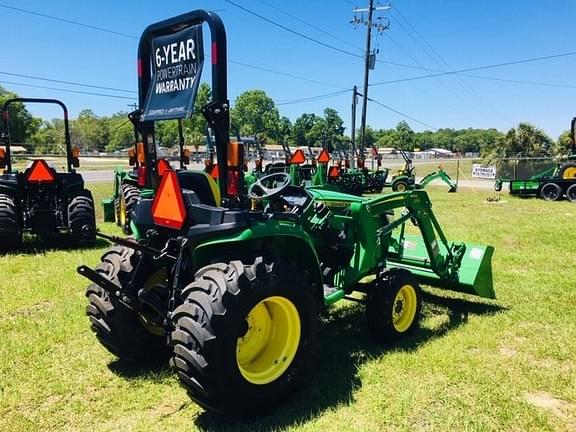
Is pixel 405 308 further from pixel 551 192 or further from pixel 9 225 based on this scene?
pixel 551 192

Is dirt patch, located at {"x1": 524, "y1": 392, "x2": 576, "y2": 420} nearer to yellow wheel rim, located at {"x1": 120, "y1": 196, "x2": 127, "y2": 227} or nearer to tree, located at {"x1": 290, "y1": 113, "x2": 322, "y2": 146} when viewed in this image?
yellow wheel rim, located at {"x1": 120, "y1": 196, "x2": 127, "y2": 227}

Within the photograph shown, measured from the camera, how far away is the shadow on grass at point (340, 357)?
10.1 feet

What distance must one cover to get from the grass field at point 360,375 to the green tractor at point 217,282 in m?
0.29

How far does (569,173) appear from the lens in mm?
17422

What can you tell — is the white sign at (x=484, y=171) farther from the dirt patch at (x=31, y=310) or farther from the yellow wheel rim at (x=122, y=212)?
the dirt patch at (x=31, y=310)

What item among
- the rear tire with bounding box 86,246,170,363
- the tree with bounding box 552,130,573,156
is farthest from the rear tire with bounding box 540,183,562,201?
the tree with bounding box 552,130,573,156

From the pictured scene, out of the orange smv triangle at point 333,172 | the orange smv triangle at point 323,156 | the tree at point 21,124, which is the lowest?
the orange smv triangle at point 333,172

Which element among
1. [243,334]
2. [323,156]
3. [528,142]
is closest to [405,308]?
[243,334]

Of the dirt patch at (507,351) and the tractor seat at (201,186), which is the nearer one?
the tractor seat at (201,186)

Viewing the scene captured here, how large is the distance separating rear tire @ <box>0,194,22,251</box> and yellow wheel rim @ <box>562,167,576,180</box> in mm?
17256

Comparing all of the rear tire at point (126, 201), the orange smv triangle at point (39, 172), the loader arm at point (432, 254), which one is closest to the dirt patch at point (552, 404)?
the loader arm at point (432, 254)

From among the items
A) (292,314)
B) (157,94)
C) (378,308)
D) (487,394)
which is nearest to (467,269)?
(378,308)

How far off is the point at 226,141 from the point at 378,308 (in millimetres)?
2159

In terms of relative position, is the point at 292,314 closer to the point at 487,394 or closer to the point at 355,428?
the point at 355,428
